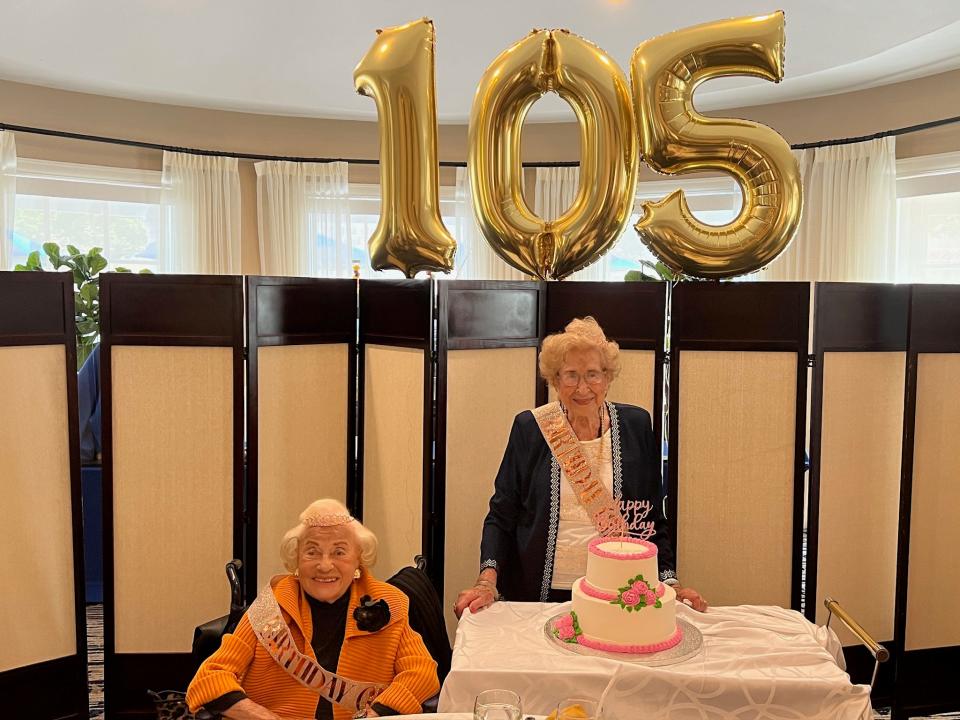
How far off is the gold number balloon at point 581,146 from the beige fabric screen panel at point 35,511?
6.49ft

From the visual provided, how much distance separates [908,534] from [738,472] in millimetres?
733

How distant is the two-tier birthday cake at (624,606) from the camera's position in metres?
1.88

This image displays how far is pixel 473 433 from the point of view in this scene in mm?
3320

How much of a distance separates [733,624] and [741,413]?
4.07 ft

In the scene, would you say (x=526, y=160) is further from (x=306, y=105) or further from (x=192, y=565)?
(x=192, y=565)

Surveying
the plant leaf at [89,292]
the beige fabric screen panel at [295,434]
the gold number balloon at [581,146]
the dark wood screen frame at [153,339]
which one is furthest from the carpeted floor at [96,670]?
the gold number balloon at [581,146]

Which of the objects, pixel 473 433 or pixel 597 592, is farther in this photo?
pixel 473 433

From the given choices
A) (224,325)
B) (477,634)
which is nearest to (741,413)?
(477,634)

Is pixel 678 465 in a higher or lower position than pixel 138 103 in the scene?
lower

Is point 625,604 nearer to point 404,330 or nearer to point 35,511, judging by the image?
point 404,330

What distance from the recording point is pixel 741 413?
312cm

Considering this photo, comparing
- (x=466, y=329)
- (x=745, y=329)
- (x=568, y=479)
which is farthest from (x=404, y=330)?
(x=745, y=329)

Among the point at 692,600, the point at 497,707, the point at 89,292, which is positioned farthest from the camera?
the point at 89,292

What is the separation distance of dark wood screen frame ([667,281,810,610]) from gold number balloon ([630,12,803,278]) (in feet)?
3.89
